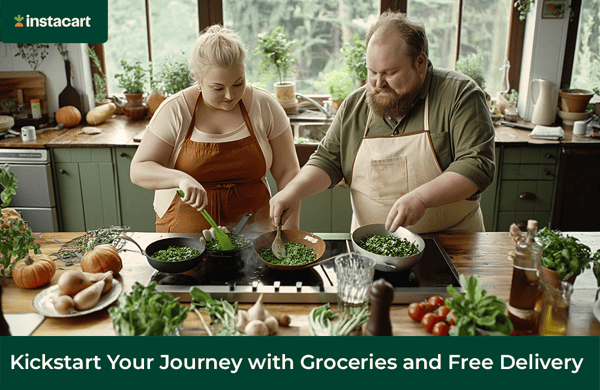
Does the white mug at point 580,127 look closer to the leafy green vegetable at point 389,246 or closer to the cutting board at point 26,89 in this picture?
the leafy green vegetable at point 389,246

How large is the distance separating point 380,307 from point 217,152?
4.20 feet

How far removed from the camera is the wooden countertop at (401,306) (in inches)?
60.2

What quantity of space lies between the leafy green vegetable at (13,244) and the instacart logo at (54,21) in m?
1.55

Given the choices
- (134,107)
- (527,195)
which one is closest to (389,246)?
(527,195)

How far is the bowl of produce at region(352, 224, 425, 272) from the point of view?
1733 mm

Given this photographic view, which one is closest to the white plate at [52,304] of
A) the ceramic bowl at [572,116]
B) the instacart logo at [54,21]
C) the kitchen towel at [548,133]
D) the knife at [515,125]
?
the instacart logo at [54,21]

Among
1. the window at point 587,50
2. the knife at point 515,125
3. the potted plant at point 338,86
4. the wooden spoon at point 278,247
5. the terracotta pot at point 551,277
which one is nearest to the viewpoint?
the terracotta pot at point 551,277

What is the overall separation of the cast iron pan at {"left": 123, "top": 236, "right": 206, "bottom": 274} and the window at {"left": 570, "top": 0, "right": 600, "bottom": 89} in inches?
144

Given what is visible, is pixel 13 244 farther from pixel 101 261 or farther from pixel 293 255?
pixel 293 255

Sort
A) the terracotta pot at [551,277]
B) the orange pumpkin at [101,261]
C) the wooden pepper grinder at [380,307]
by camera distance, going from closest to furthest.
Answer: the wooden pepper grinder at [380,307] → the terracotta pot at [551,277] → the orange pumpkin at [101,261]

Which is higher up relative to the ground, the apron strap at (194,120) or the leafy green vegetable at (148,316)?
the apron strap at (194,120)

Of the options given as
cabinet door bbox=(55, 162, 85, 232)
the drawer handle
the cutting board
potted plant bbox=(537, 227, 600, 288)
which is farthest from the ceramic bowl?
the cutting board

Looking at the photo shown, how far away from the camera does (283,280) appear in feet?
5.75
